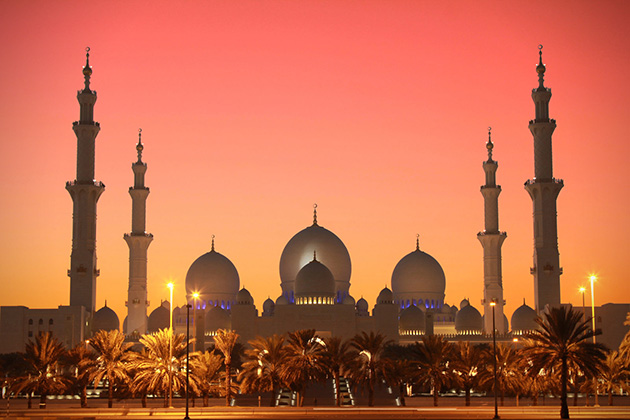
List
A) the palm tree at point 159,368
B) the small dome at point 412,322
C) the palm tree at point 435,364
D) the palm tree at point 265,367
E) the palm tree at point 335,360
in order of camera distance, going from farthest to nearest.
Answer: the small dome at point 412,322 < the palm tree at point 335,360 < the palm tree at point 435,364 < the palm tree at point 265,367 < the palm tree at point 159,368

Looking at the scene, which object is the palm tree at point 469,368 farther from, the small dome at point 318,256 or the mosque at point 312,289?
the small dome at point 318,256

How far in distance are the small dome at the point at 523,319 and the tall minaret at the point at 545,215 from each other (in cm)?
780

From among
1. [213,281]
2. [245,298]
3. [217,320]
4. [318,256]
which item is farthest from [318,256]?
[213,281]

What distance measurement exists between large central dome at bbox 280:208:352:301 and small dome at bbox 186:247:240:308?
6.57m

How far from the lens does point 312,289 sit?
271 feet

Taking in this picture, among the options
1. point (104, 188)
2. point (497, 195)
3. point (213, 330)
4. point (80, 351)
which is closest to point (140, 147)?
point (104, 188)

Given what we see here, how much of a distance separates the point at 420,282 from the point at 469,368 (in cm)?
4718

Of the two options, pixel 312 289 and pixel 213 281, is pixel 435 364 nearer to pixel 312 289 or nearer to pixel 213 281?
pixel 312 289

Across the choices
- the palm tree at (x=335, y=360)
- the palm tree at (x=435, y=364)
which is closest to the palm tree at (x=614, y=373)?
the palm tree at (x=435, y=364)

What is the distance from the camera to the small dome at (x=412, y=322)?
3381 inches

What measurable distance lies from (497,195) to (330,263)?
16.8m

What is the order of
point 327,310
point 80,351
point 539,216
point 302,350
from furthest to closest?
1. point 327,310
2. point 539,216
3. point 80,351
4. point 302,350

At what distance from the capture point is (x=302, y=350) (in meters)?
47.4

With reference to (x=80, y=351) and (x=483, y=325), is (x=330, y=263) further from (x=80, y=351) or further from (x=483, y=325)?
(x=80, y=351)
